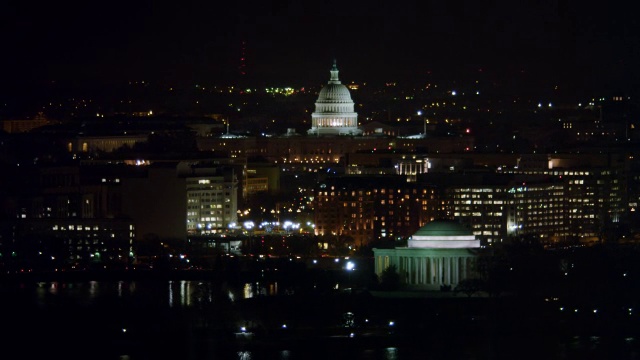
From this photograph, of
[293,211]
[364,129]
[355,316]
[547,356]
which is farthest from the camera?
[364,129]

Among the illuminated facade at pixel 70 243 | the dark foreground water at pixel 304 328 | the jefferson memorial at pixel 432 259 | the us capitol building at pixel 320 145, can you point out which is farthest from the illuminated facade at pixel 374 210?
the us capitol building at pixel 320 145

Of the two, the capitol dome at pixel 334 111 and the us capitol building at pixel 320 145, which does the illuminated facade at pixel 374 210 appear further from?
the capitol dome at pixel 334 111

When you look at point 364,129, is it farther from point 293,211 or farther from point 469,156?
point 293,211

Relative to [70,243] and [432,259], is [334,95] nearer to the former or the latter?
[70,243]

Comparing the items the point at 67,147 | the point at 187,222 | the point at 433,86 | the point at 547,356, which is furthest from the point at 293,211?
the point at 433,86

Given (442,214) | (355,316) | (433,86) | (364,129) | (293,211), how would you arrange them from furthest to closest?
1. (433,86)
2. (364,129)
3. (293,211)
4. (442,214)
5. (355,316)

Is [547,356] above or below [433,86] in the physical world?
below
